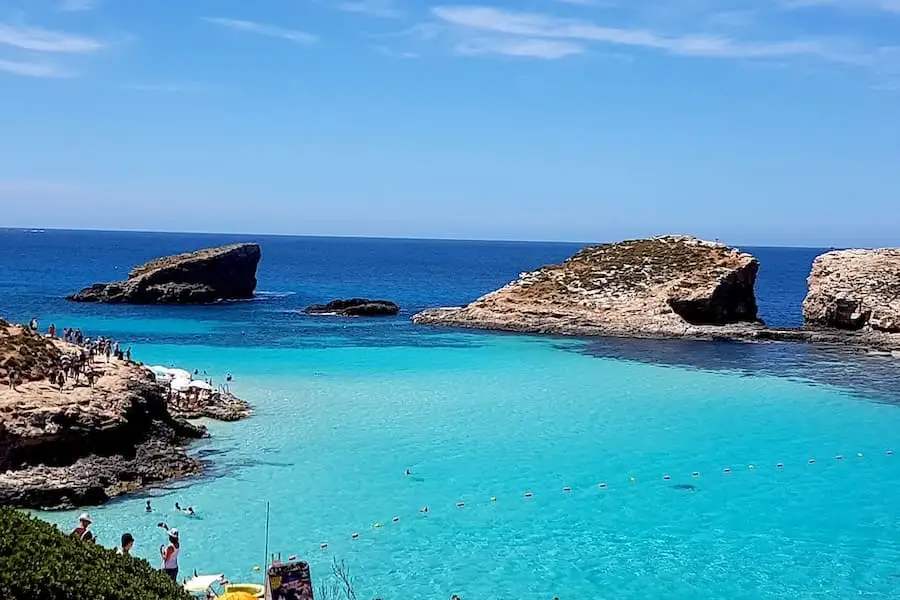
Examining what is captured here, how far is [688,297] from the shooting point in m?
60.8

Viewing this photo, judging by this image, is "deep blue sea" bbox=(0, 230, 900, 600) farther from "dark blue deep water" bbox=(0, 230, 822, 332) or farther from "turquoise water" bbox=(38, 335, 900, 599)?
"dark blue deep water" bbox=(0, 230, 822, 332)

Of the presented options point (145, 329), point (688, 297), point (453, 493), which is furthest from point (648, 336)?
point (453, 493)

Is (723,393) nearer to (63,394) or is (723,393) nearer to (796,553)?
(796,553)

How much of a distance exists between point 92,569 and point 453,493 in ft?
48.2

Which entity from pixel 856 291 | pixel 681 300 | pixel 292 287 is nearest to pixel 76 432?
pixel 681 300

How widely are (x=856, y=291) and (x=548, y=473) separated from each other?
40.5 m

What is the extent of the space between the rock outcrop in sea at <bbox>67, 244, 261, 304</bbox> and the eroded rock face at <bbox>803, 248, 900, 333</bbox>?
47.4 m

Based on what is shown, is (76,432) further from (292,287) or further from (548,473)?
(292,287)

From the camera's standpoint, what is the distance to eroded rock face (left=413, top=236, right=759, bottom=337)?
60.4 m

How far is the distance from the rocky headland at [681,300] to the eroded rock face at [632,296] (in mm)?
68

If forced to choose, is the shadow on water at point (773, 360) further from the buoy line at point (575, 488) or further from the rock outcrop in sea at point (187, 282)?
the rock outcrop in sea at point (187, 282)

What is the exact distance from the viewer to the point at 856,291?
5888 centimetres

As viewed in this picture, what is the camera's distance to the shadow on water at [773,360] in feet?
137

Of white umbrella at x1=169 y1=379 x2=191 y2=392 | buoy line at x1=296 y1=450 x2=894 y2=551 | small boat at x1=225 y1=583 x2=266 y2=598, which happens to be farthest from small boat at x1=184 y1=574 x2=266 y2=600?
white umbrella at x1=169 y1=379 x2=191 y2=392
